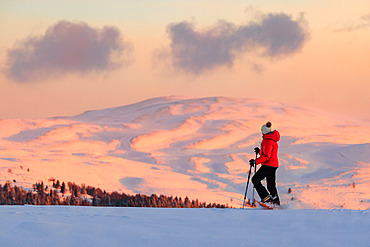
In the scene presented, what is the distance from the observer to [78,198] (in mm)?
25500

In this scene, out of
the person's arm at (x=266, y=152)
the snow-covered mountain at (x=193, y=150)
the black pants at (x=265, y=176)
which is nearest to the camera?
the person's arm at (x=266, y=152)

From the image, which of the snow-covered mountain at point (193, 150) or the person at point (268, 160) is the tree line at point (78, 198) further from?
the person at point (268, 160)

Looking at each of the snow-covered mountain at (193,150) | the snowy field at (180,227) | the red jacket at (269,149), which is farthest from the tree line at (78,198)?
the snowy field at (180,227)

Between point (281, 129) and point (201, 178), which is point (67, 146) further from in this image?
point (281, 129)

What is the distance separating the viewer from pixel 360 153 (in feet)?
136

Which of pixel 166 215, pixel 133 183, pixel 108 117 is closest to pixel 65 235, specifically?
pixel 166 215

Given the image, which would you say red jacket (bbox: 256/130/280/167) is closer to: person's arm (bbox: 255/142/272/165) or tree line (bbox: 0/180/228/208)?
person's arm (bbox: 255/142/272/165)

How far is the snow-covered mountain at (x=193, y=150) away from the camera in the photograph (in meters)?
31.4

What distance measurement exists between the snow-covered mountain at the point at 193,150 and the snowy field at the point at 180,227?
522 inches

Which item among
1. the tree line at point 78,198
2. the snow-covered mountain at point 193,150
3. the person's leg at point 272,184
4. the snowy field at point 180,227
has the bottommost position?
the snowy field at point 180,227

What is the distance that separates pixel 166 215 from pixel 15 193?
54.3ft

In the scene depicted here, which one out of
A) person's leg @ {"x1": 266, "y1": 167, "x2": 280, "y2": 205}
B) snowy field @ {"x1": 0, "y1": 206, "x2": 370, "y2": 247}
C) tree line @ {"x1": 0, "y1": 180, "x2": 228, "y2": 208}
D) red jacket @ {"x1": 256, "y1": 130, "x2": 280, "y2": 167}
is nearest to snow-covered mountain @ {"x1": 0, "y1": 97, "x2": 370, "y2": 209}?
tree line @ {"x1": 0, "y1": 180, "x2": 228, "y2": 208}

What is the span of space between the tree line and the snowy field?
45.0 ft

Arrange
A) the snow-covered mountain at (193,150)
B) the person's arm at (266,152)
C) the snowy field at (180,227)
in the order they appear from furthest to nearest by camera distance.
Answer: the snow-covered mountain at (193,150) < the person's arm at (266,152) < the snowy field at (180,227)
